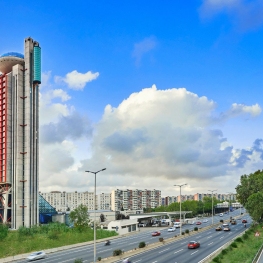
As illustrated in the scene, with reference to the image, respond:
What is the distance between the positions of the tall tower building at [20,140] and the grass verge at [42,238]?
19.3 m

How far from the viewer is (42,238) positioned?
74062mm

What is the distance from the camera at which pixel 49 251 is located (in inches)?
2552

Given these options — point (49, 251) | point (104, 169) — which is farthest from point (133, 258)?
point (49, 251)

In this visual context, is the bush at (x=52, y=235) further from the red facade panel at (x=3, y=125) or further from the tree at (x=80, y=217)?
the red facade panel at (x=3, y=125)

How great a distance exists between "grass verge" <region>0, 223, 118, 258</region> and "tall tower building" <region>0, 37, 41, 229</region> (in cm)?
1930

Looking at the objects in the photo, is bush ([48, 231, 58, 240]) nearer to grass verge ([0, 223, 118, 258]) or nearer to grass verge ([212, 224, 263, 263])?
grass verge ([0, 223, 118, 258])

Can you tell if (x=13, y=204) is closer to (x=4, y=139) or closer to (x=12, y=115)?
(x=4, y=139)

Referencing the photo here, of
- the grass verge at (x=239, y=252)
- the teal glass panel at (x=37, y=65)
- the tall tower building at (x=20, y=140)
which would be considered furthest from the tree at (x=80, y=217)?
the grass verge at (x=239, y=252)

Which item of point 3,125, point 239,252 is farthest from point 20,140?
point 239,252

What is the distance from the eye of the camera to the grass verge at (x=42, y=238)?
64.4m

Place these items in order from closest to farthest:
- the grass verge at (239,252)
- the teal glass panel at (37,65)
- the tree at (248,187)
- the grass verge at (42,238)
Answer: the grass verge at (239,252), the grass verge at (42,238), the tree at (248,187), the teal glass panel at (37,65)

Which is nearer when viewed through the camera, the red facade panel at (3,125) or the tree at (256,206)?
the tree at (256,206)

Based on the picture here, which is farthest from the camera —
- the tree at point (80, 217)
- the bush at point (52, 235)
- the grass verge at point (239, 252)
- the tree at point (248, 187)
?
the tree at point (248, 187)

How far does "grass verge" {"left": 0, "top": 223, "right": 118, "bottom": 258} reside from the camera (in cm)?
6438
